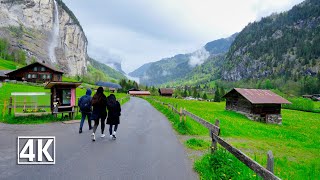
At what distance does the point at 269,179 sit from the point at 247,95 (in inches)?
1834

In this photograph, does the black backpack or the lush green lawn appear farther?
the black backpack

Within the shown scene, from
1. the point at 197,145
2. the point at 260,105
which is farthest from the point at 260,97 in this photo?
the point at 197,145

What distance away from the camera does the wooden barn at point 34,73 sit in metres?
93.7

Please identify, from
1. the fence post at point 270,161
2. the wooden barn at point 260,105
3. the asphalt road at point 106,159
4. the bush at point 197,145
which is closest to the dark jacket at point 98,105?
the asphalt road at point 106,159

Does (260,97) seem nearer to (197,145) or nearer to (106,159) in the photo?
(197,145)

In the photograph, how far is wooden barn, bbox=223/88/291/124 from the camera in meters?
47.5

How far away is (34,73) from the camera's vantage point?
95812mm

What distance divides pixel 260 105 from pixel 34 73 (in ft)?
263

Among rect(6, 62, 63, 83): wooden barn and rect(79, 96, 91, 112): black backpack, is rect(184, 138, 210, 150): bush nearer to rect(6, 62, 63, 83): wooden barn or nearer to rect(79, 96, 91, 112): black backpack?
rect(79, 96, 91, 112): black backpack

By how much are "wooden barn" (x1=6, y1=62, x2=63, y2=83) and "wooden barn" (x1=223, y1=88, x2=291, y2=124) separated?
236 ft

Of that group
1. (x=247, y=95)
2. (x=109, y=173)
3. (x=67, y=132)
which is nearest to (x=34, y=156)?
(x=109, y=173)

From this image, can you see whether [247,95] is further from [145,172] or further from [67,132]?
[145,172]

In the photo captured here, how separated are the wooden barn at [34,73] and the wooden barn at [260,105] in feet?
236

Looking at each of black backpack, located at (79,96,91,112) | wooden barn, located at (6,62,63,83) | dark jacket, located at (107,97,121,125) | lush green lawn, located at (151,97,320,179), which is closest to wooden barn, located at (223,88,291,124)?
lush green lawn, located at (151,97,320,179)
